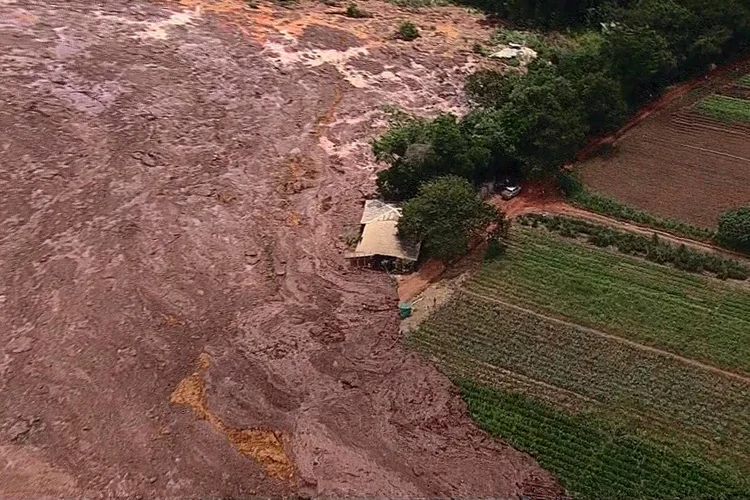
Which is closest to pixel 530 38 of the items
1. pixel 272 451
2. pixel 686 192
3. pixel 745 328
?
pixel 686 192

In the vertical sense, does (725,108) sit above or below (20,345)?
above

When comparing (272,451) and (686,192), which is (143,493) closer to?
(272,451)

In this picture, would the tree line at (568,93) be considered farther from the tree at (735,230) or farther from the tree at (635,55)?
the tree at (735,230)

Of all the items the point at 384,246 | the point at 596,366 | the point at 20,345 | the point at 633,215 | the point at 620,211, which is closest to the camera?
the point at 596,366

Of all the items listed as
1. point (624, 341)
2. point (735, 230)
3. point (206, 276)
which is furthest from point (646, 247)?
point (206, 276)

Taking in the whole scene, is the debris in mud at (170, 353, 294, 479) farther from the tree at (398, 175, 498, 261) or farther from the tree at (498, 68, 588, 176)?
the tree at (498, 68, 588, 176)

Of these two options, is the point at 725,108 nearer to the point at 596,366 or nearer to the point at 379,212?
the point at 379,212

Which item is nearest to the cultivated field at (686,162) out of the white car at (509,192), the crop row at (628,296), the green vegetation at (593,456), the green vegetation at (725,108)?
the green vegetation at (725,108)
